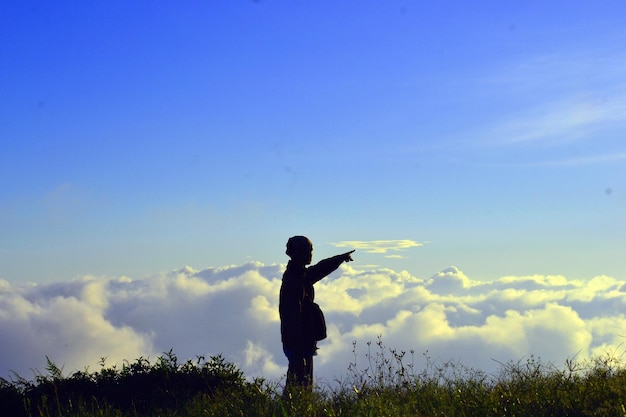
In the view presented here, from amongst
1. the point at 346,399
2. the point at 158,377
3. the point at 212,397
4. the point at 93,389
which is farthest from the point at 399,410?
the point at 93,389

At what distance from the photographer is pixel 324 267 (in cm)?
1249

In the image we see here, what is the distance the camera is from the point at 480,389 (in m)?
9.77

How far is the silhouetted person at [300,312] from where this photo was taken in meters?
12.1

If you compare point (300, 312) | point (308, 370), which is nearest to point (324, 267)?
point (300, 312)

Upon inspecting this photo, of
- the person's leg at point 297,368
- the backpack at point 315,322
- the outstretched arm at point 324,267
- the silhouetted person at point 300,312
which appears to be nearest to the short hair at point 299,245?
the silhouetted person at point 300,312

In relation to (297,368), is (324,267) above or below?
above

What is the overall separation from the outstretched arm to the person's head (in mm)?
182

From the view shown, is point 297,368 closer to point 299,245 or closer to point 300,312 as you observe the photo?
point 300,312

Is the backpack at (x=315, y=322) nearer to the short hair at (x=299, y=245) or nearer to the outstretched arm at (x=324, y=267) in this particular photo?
the outstretched arm at (x=324, y=267)

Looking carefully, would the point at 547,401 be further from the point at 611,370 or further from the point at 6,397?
the point at 6,397

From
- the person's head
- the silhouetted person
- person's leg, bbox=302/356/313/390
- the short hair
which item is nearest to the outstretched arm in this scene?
the silhouetted person

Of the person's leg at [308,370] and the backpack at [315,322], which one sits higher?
the backpack at [315,322]

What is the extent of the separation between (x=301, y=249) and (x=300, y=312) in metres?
1.02

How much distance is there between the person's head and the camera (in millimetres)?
12281
